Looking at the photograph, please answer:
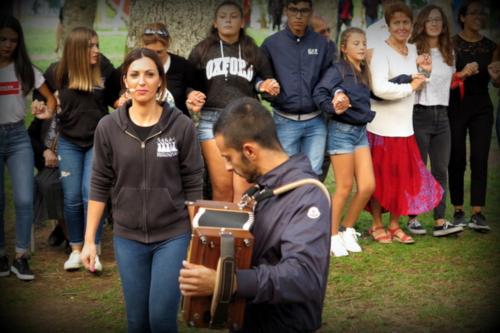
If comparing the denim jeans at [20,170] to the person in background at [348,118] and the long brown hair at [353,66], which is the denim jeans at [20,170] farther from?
the long brown hair at [353,66]

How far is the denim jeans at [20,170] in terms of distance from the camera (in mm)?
6836

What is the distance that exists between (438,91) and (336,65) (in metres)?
1.18

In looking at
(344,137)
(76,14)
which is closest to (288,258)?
(344,137)

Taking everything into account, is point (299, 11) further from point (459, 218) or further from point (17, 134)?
point (459, 218)

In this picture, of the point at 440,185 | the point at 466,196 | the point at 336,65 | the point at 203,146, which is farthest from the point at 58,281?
the point at 466,196

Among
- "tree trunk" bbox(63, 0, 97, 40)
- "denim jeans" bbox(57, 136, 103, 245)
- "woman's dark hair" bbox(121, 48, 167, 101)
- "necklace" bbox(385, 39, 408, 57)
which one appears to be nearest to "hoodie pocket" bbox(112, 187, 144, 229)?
"woman's dark hair" bbox(121, 48, 167, 101)

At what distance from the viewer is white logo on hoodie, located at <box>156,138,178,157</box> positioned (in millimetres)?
4668

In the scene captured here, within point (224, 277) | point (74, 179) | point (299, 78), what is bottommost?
point (74, 179)

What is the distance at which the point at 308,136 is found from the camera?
7496mm

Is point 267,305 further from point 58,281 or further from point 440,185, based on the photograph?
point 440,185

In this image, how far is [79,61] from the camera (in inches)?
273

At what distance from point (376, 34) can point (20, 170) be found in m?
3.54

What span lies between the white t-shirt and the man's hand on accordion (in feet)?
13.5

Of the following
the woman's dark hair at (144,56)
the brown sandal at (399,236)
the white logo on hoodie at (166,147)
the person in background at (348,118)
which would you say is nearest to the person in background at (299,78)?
the person in background at (348,118)
